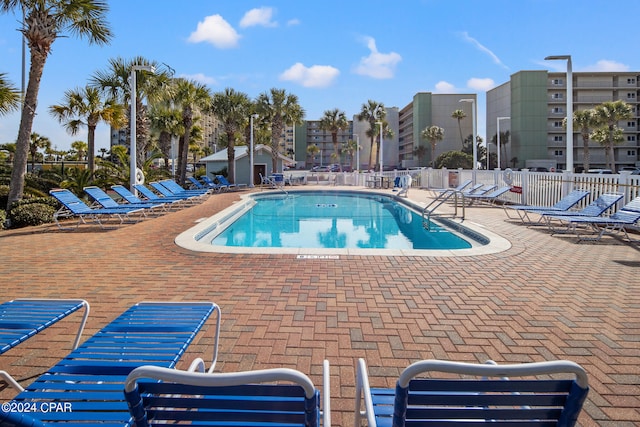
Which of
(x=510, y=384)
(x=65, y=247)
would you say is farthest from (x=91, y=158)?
(x=510, y=384)

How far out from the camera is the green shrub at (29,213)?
395 inches

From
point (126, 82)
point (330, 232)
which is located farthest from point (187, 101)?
point (330, 232)

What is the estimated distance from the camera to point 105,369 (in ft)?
6.66

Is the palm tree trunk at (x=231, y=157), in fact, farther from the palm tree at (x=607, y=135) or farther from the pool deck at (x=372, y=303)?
the palm tree at (x=607, y=135)

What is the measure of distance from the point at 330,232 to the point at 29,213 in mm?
7357

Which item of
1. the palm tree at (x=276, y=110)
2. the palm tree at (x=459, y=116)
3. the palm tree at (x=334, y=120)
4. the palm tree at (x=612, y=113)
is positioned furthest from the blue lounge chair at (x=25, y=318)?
the palm tree at (x=459, y=116)

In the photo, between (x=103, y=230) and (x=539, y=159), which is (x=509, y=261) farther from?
(x=539, y=159)

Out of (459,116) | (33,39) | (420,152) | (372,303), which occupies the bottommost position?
(372,303)

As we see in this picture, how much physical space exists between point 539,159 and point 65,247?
67.2 m

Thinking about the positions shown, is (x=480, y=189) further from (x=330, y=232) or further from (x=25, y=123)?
(x=25, y=123)

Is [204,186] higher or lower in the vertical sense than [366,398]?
higher

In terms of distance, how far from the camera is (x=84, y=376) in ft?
6.59

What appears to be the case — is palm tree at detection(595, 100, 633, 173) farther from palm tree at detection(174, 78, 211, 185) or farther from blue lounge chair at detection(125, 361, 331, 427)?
blue lounge chair at detection(125, 361, 331, 427)

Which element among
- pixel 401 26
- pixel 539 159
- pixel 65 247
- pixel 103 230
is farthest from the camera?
pixel 539 159
